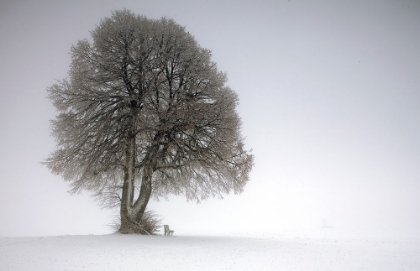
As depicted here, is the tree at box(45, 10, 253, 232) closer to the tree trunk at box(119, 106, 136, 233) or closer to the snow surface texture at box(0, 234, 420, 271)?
the tree trunk at box(119, 106, 136, 233)

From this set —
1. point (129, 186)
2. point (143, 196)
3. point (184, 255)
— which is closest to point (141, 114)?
point (129, 186)

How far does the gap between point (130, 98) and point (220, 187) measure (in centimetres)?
670

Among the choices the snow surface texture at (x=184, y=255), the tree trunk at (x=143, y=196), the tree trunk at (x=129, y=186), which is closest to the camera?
the snow surface texture at (x=184, y=255)

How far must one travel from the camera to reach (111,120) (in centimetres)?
1647

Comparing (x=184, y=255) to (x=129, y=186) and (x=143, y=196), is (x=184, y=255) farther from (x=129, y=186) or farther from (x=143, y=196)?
(x=129, y=186)

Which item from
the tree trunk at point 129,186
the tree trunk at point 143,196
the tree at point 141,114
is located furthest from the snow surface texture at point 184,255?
the tree at point 141,114

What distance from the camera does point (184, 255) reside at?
11445 mm

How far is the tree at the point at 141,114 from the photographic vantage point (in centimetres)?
1589

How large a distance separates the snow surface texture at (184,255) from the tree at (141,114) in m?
3.43

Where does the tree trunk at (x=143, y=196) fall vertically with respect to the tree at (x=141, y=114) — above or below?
below

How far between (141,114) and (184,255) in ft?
23.6

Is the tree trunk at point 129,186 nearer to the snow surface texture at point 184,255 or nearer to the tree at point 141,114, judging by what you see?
the tree at point 141,114

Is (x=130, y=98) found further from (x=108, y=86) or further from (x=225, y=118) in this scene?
(x=225, y=118)

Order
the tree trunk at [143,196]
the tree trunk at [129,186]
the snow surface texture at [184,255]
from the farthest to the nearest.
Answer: the tree trunk at [143,196] < the tree trunk at [129,186] < the snow surface texture at [184,255]
